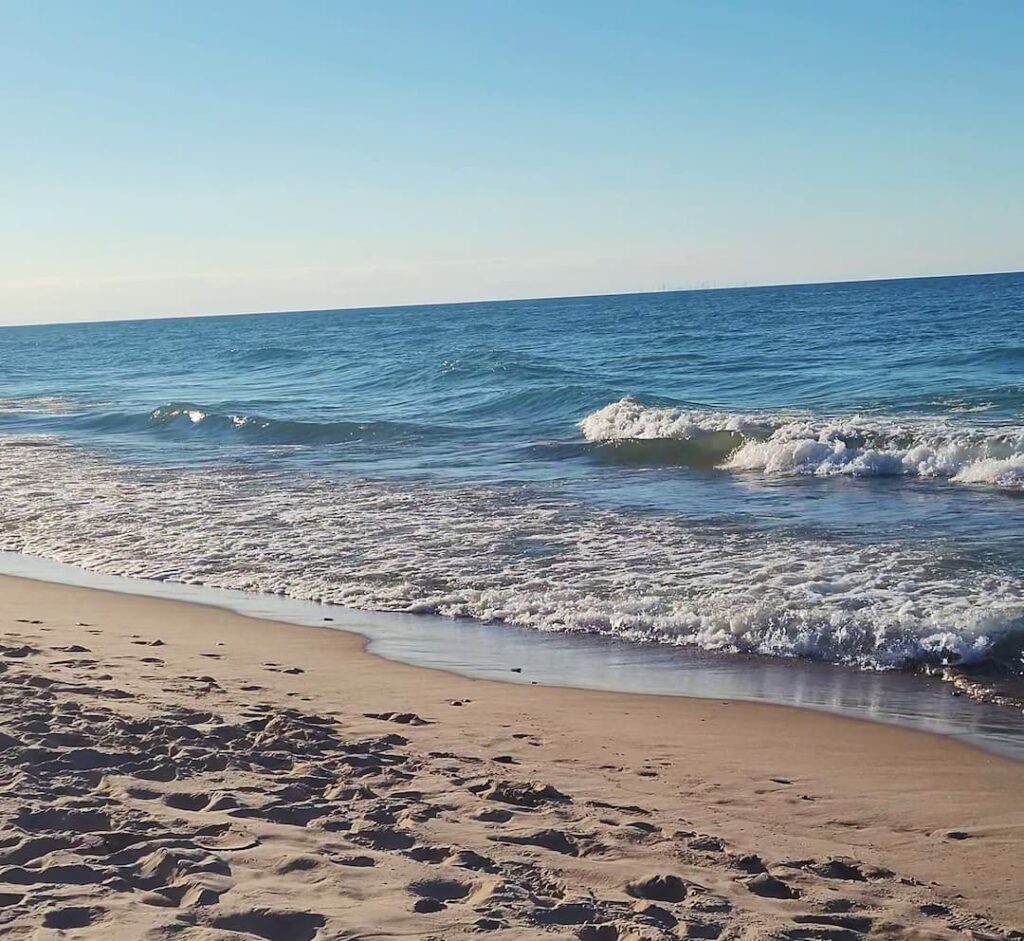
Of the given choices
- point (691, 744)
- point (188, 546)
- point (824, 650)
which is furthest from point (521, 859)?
point (188, 546)

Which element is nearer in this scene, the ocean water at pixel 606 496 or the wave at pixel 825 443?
the ocean water at pixel 606 496

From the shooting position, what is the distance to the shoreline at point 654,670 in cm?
618

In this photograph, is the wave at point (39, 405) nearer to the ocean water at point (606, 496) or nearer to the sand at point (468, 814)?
the ocean water at point (606, 496)

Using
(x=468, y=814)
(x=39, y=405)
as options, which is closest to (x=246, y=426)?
(x=39, y=405)

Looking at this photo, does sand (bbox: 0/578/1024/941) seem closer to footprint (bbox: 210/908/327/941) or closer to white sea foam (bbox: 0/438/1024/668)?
footprint (bbox: 210/908/327/941)

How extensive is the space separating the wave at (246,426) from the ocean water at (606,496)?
112 mm

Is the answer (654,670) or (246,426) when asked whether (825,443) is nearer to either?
(654,670)

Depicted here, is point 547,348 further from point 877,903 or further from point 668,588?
point 877,903

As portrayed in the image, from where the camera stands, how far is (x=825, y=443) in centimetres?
1634

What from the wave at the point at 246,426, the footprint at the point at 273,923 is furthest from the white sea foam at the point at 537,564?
the wave at the point at 246,426

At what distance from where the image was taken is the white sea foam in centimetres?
773

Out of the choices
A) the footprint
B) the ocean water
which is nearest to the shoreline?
the ocean water

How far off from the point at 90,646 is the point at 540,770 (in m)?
3.95

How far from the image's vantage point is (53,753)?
495cm
